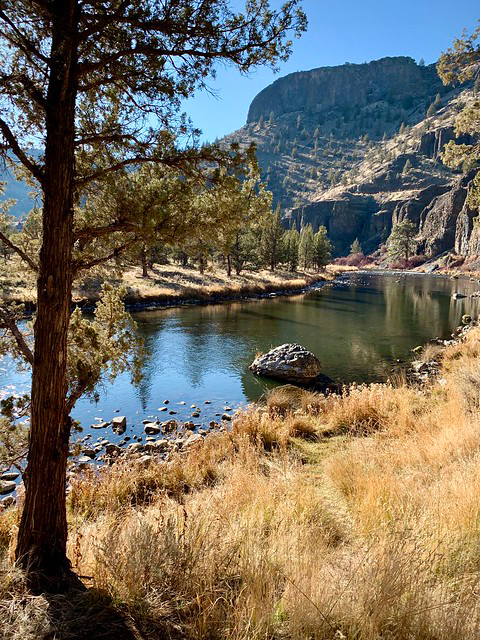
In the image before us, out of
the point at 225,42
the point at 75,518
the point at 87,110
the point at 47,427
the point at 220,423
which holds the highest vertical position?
the point at 225,42

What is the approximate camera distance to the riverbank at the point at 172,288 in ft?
98.7

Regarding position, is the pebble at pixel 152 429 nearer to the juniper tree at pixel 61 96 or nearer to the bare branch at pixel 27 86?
the juniper tree at pixel 61 96

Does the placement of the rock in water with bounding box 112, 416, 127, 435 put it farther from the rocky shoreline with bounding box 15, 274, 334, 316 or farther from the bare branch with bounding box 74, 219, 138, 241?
the rocky shoreline with bounding box 15, 274, 334, 316

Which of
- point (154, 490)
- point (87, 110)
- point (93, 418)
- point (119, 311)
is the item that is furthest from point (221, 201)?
point (93, 418)

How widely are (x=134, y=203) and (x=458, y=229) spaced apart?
114844 millimetres

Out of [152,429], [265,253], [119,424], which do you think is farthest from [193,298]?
[152,429]

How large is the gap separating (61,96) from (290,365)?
13047 millimetres

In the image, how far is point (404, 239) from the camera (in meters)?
114

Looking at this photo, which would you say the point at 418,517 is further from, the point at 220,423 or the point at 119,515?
the point at 220,423

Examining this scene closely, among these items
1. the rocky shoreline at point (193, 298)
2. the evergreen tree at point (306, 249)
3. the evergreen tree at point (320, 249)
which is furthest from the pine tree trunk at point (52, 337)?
the evergreen tree at point (320, 249)

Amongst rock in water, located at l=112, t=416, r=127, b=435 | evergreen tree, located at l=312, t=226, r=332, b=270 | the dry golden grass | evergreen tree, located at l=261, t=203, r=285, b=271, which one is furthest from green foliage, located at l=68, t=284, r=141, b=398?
evergreen tree, located at l=312, t=226, r=332, b=270

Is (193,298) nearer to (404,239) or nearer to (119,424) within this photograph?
(119,424)

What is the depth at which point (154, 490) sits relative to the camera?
6.36 metres

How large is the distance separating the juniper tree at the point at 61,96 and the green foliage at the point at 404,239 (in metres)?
121
